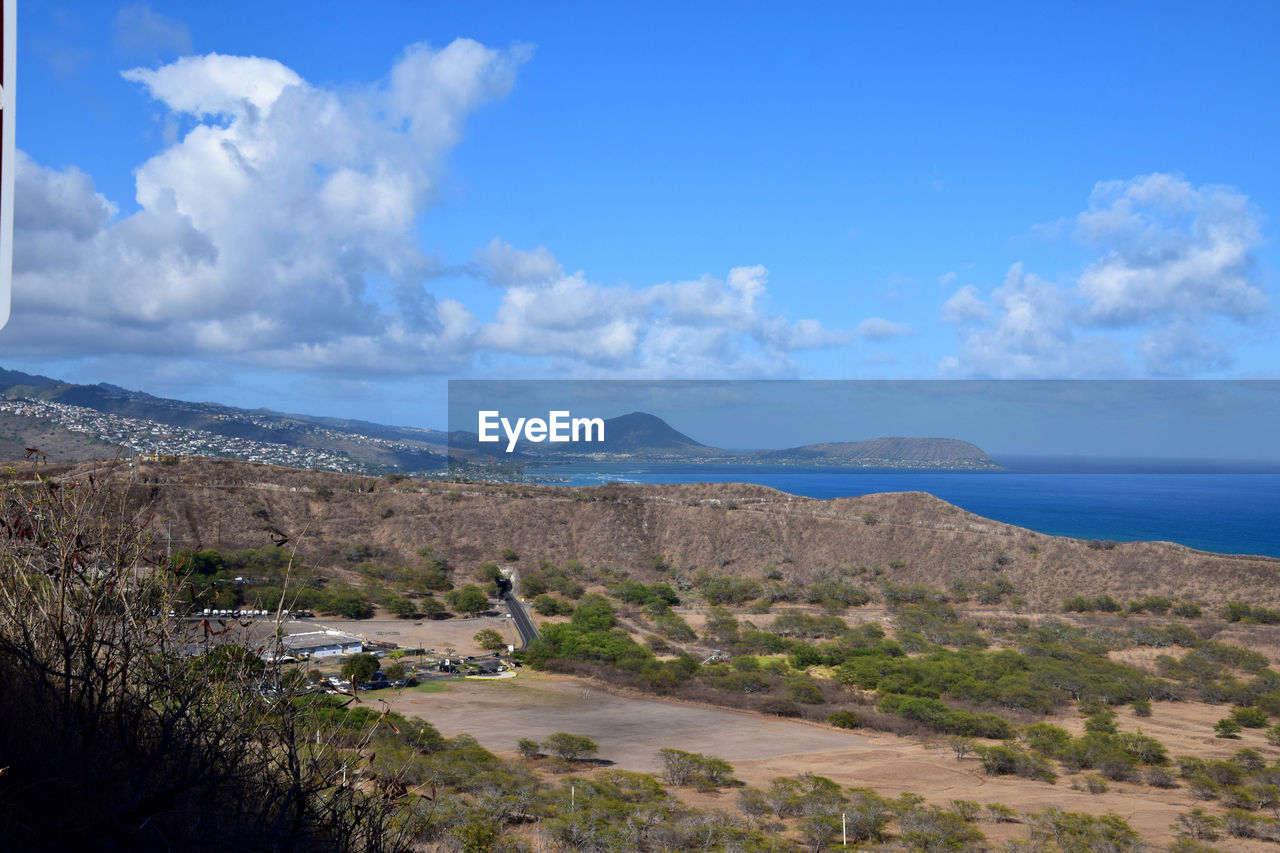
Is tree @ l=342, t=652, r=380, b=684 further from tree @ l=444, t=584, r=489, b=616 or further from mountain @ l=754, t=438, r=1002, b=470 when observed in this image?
mountain @ l=754, t=438, r=1002, b=470

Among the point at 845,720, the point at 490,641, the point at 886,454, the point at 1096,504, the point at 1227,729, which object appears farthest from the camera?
the point at 1096,504

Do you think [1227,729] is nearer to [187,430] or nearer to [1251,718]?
[1251,718]

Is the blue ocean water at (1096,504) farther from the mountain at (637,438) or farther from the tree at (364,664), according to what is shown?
the tree at (364,664)

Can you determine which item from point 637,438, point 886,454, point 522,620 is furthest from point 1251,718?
point 886,454

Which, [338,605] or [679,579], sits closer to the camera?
[338,605]

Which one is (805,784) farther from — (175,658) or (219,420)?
(219,420)

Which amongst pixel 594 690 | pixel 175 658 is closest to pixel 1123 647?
pixel 594 690
